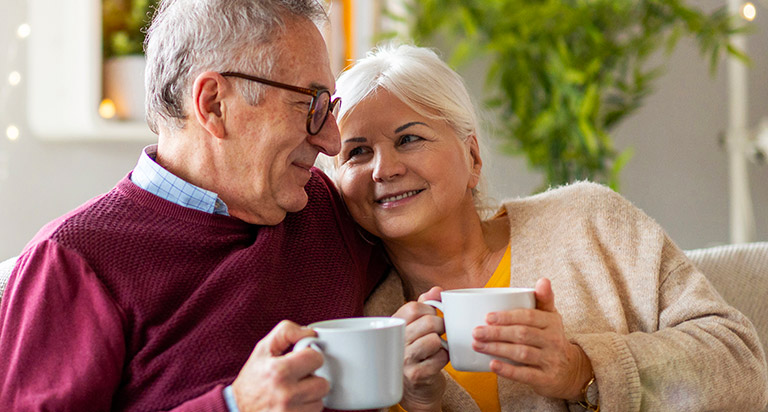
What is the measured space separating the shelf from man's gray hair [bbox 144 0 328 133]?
1.01m

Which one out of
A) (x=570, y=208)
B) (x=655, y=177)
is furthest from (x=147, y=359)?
(x=655, y=177)

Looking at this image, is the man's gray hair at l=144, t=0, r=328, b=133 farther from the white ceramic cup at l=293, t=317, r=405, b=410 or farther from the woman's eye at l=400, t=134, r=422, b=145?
the white ceramic cup at l=293, t=317, r=405, b=410

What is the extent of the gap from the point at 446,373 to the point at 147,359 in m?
0.53

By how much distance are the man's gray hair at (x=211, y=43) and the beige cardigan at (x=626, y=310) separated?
0.52 metres

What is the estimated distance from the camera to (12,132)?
6.93 feet

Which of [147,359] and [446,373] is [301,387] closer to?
[147,359]

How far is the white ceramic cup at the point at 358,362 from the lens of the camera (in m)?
0.87

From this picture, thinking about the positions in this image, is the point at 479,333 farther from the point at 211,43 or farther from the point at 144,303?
the point at 211,43

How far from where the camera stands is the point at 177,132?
4.13 ft

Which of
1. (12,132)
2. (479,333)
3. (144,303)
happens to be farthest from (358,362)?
(12,132)

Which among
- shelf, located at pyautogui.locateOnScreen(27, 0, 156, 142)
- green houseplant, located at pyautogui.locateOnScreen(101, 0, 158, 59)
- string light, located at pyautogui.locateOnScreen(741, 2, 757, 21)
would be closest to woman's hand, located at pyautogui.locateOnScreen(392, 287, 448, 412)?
shelf, located at pyautogui.locateOnScreen(27, 0, 156, 142)

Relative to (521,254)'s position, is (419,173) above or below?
above

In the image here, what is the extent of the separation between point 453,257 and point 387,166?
26 centimetres

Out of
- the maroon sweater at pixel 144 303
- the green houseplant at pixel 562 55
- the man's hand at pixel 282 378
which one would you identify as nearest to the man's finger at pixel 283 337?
the man's hand at pixel 282 378
